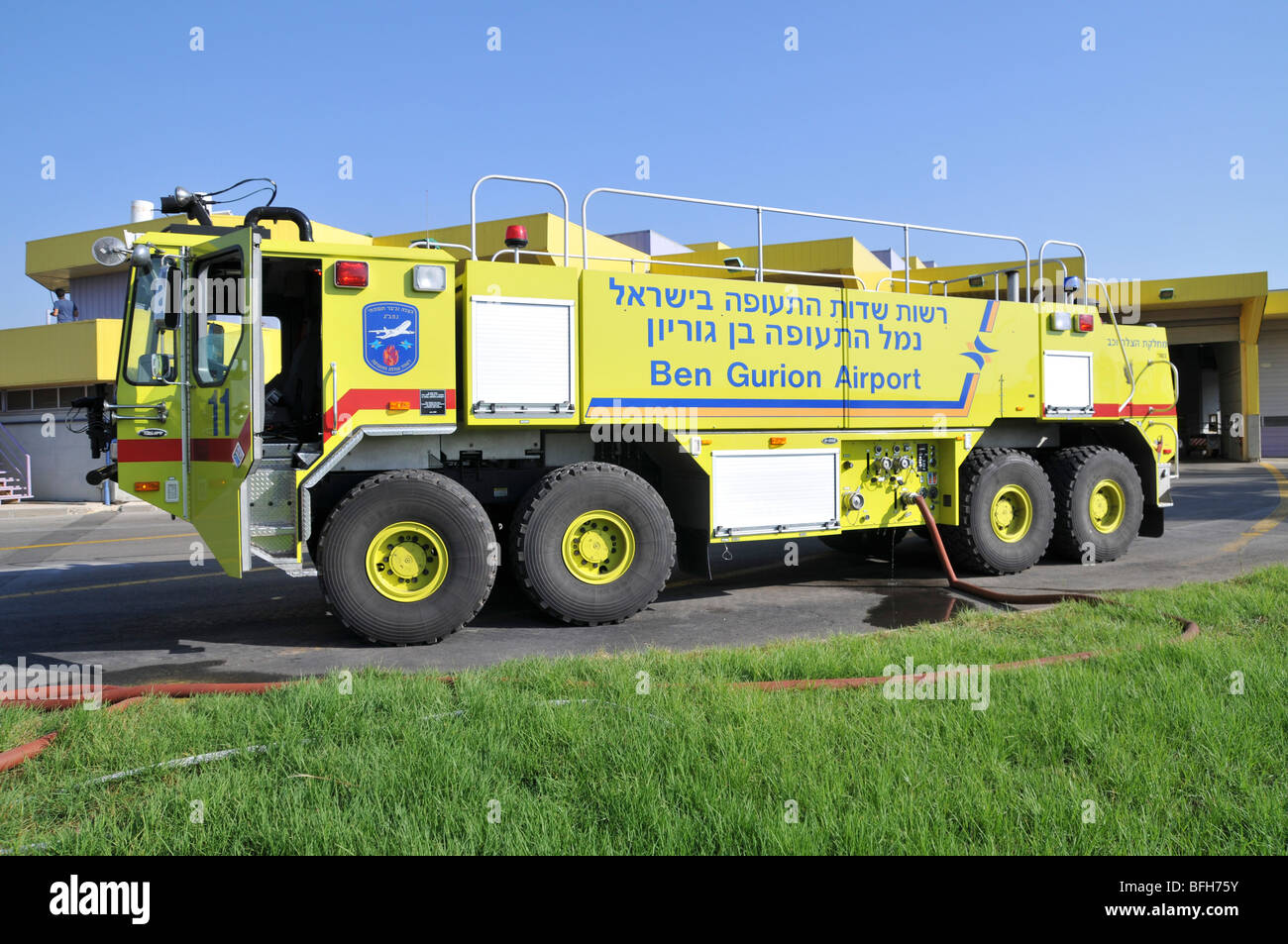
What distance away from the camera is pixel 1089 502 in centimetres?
966

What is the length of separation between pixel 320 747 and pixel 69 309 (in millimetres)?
20757

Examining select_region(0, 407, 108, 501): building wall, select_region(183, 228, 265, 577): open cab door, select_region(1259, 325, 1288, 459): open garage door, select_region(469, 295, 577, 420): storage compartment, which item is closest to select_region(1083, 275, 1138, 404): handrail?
select_region(469, 295, 577, 420): storage compartment

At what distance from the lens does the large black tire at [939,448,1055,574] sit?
29.0ft

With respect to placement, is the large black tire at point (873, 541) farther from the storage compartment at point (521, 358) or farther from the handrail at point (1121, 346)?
the storage compartment at point (521, 358)

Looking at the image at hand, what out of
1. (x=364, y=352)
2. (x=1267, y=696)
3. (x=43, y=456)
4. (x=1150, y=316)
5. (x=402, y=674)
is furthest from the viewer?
(x=1150, y=316)

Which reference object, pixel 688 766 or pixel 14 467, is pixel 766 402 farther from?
pixel 14 467

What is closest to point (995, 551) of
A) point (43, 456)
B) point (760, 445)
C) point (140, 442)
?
point (760, 445)

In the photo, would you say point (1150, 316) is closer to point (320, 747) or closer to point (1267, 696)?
point (1267, 696)

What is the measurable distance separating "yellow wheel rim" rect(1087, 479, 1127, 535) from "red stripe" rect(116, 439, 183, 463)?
30.5ft

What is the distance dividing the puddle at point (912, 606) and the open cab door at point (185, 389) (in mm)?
5180

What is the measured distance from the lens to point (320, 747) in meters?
3.73

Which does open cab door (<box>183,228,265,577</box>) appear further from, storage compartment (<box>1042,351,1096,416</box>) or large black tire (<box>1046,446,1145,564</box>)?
large black tire (<box>1046,446,1145,564</box>)

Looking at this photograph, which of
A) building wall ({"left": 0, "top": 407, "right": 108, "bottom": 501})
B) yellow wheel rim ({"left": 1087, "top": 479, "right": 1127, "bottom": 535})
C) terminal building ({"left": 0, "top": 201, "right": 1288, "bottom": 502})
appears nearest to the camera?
yellow wheel rim ({"left": 1087, "top": 479, "right": 1127, "bottom": 535})
